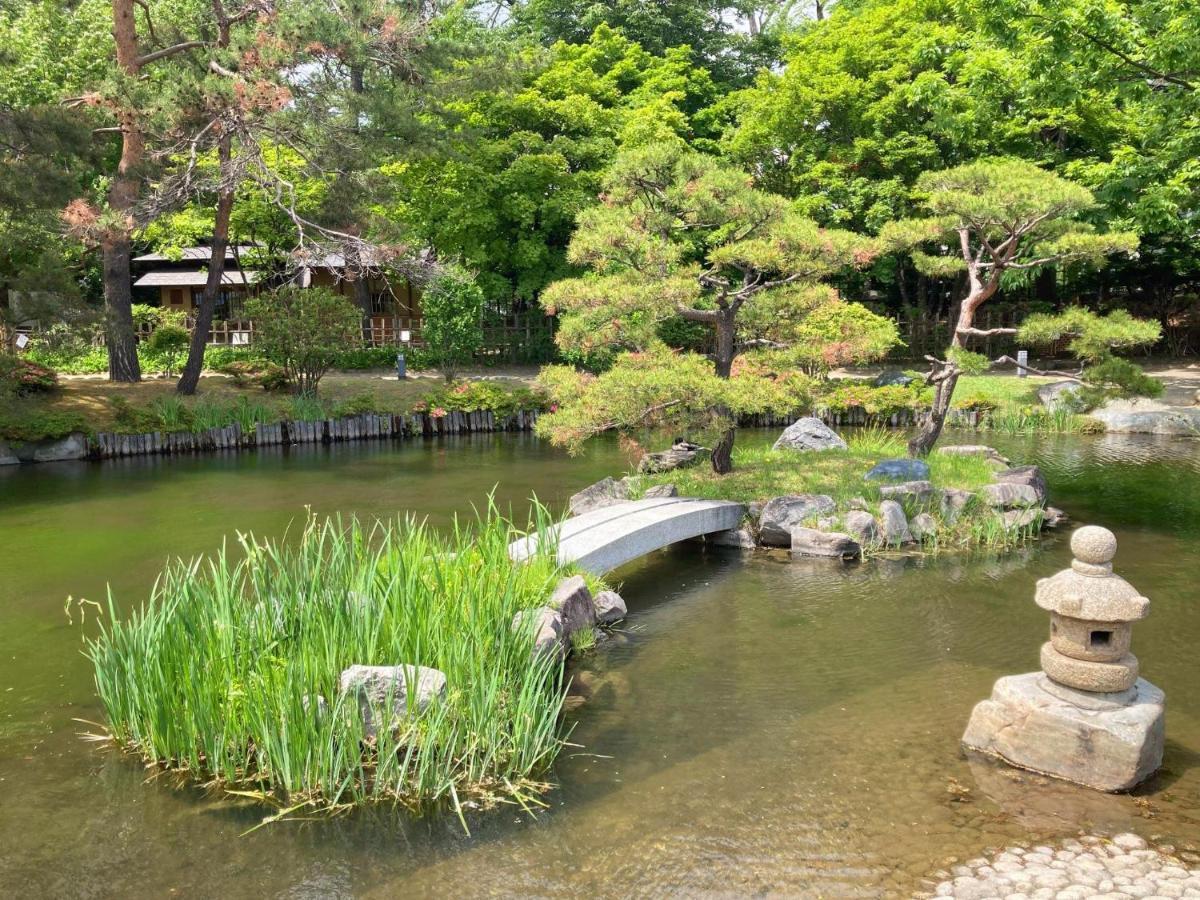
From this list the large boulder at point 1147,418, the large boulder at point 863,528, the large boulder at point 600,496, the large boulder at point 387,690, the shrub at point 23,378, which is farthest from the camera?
the large boulder at point 1147,418

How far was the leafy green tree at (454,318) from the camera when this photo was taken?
20.1 meters

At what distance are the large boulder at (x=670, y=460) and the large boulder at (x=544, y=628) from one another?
16.5 feet

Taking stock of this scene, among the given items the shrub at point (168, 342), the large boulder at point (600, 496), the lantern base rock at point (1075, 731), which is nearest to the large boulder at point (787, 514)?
the large boulder at point (600, 496)

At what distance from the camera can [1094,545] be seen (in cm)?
484

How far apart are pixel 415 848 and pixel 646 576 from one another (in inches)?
186

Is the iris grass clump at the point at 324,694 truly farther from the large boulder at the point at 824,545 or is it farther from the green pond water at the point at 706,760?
the large boulder at the point at 824,545

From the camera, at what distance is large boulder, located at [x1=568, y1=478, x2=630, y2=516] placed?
33.5ft

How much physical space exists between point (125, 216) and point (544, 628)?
11.6m

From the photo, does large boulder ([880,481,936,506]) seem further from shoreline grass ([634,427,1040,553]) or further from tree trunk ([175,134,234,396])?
tree trunk ([175,134,234,396])

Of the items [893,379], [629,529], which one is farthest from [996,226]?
[893,379]

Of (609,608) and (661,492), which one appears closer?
(609,608)

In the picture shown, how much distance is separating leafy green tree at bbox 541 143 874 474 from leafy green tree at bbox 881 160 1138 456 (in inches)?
48.9

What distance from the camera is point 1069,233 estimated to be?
33.8ft

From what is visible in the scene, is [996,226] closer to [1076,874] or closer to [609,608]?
[609,608]
